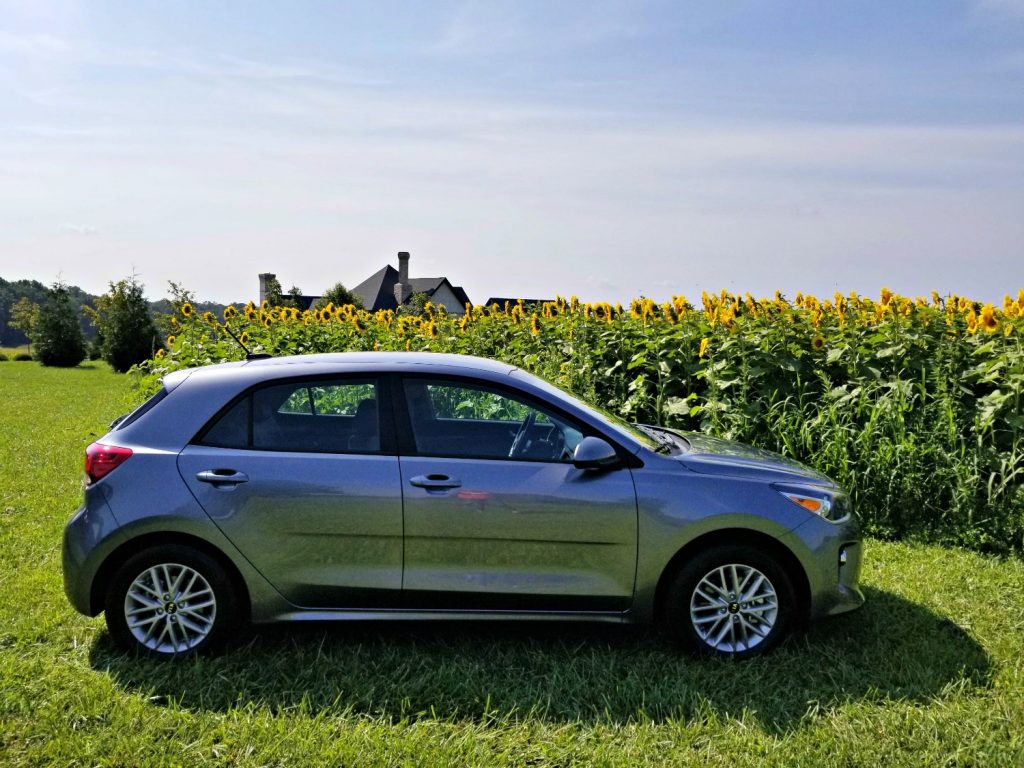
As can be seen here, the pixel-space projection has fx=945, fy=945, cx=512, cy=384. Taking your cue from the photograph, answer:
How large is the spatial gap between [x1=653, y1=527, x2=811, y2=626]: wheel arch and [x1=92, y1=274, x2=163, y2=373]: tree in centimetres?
2972

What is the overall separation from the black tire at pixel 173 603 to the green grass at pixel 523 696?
13cm

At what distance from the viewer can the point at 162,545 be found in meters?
4.68

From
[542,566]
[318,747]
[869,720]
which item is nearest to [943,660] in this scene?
[869,720]

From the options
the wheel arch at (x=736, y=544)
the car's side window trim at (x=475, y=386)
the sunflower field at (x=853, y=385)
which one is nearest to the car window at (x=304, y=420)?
the car's side window trim at (x=475, y=386)

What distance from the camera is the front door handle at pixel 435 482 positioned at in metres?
4.63

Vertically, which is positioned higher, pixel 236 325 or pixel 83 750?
pixel 236 325

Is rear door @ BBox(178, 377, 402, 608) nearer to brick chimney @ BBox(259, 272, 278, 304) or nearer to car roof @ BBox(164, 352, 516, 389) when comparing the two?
car roof @ BBox(164, 352, 516, 389)

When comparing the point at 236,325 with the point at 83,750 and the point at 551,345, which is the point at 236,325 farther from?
the point at 83,750

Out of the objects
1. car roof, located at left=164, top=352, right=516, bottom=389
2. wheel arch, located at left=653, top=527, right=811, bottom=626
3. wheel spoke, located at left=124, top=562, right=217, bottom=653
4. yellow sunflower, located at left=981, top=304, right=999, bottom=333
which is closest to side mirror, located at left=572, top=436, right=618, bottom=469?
wheel arch, located at left=653, top=527, right=811, bottom=626

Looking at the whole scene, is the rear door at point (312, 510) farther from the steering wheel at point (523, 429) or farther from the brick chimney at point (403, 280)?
the brick chimney at point (403, 280)

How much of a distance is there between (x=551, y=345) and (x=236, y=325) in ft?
15.0

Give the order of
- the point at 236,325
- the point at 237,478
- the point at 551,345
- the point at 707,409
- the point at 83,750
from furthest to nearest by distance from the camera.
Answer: the point at 236,325, the point at 551,345, the point at 707,409, the point at 237,478, the point at 83,750

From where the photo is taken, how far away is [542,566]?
468cm

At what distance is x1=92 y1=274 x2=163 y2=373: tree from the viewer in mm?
32156
